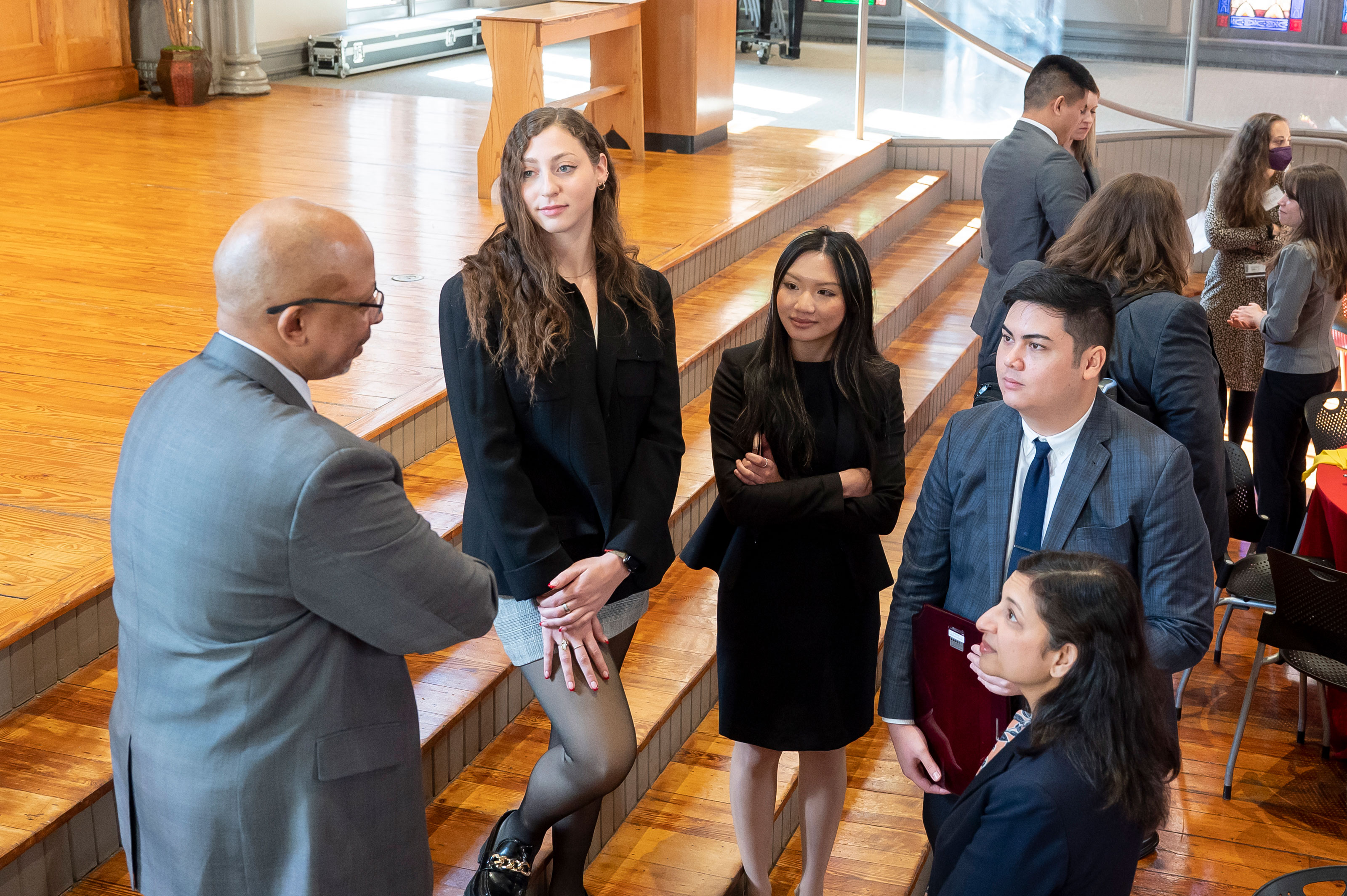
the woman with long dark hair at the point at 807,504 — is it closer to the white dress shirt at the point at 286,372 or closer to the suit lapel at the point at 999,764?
the suit lapel at the point at 999,764

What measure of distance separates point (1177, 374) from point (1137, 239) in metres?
0.35

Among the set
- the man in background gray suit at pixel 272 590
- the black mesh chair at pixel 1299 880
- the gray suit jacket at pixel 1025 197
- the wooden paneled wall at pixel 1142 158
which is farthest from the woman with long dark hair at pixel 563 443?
the wooden paneled wall at pixel 1142 158

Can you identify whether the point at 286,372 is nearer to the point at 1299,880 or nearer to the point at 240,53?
the point at 1299,880

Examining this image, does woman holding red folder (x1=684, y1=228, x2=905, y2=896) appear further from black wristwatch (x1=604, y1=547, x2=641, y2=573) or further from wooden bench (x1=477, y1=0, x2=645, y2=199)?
wooden bench (x1=477, y1=0, x2=645, y2=199)

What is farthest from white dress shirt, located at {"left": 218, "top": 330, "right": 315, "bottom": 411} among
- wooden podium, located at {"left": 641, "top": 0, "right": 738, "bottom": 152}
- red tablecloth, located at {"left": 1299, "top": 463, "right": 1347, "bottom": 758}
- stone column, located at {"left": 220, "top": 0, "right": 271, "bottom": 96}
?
stone column, located at {"left": 220, "top": 0, "right": 271, "bottom": 96}

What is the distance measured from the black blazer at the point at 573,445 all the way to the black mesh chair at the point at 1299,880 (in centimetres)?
143

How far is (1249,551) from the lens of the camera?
5.12 meters

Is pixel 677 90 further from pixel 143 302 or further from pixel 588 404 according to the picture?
pixel 588 404

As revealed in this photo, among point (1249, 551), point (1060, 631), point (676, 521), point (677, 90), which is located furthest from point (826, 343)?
point (677, 90)

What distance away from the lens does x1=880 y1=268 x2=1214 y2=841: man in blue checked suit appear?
6.83 feet

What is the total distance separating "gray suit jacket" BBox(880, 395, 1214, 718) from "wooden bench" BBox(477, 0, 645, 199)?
3.39 meters

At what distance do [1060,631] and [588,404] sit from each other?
895 millimetres

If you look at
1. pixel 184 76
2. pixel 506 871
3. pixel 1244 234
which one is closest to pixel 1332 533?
pixel 1244 234

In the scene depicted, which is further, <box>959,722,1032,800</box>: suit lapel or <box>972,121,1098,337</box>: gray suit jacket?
<box>972,121,1098,337</box>: gray suit jacket
